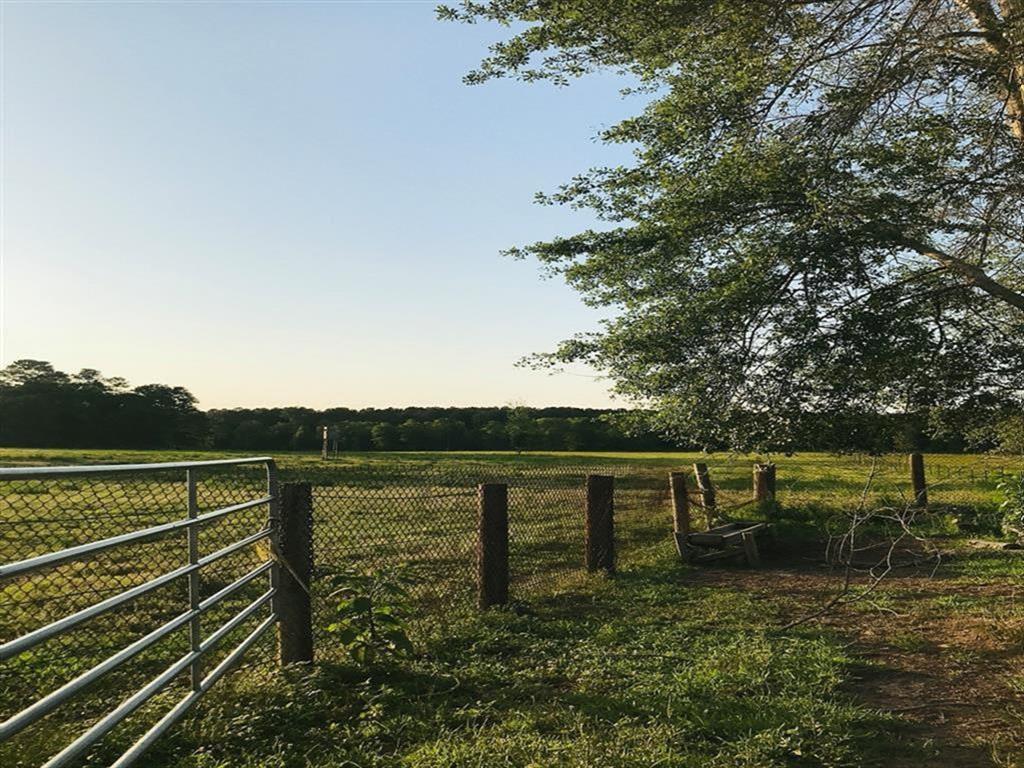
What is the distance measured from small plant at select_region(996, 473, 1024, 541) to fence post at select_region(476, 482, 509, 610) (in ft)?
24.8

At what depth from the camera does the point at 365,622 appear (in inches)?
191

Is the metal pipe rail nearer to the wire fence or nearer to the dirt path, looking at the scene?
the wire fence

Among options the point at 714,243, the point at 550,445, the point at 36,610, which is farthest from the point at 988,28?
the point at 550,445

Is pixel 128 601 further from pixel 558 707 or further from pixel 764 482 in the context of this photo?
pixel 764 482

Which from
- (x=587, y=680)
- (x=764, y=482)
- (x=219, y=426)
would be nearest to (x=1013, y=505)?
(x=764, y=482)

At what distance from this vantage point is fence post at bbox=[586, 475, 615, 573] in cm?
842

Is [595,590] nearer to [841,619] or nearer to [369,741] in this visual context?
[841,619]

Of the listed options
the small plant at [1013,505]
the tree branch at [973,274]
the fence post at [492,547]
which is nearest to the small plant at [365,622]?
the fence post at [492,547]

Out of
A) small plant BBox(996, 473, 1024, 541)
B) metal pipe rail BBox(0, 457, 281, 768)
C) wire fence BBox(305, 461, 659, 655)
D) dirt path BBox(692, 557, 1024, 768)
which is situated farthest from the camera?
small plant BBox(996, 473, 1024, 541)

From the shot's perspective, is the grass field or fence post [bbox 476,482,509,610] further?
fence post [bbox 476,482,509,610]

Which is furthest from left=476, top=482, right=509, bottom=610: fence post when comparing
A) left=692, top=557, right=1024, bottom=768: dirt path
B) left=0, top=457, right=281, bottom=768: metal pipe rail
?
left=692, top=557, right=1024, bottom=768: dirt path

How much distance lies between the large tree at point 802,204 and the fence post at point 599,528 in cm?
132

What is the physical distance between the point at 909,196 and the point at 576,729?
23.4ft

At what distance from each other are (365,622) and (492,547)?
6.40 feet
